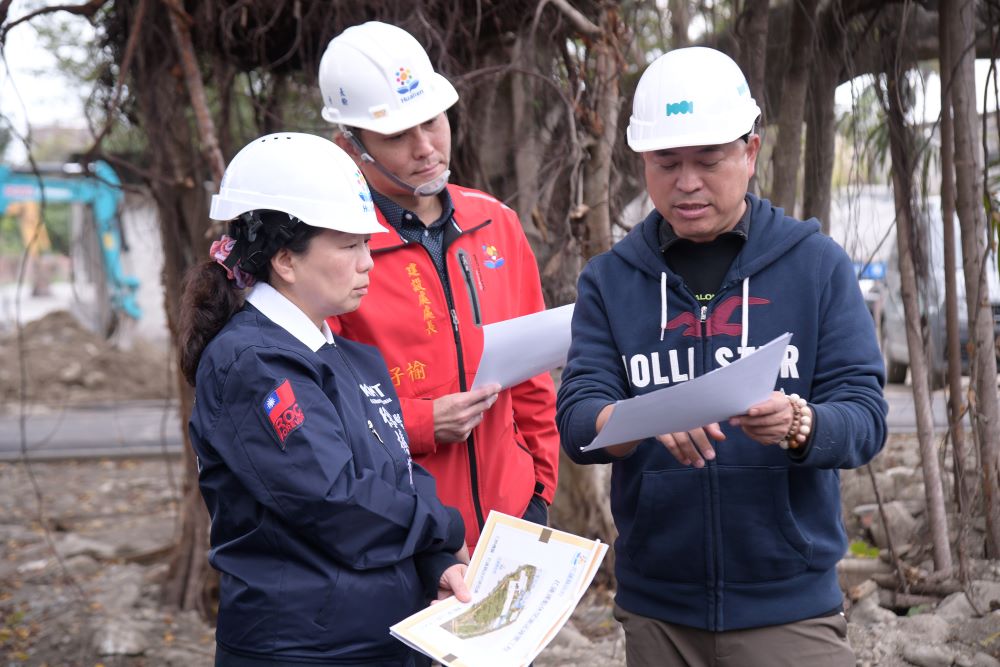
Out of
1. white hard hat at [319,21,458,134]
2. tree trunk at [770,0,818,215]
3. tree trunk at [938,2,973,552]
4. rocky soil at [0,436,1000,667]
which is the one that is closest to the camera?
white hard hat at [319,21,458,134]

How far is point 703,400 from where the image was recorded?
69.7 inches

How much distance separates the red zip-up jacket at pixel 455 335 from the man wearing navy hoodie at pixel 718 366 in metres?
0.53

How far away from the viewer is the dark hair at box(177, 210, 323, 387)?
215 centimetres

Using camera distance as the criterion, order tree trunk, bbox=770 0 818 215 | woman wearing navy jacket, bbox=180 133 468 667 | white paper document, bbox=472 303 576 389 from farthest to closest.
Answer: tree trunk, bbox=770 0 818 215 → white paper document, bbox=472 303 576 389 → woman wearing navy jacket, bbox=180 133 468 667

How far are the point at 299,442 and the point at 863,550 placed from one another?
137 inches

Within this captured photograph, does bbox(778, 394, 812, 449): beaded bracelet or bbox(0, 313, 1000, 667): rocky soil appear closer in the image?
bbox(778, 394, 812, 449): beaded bracelet

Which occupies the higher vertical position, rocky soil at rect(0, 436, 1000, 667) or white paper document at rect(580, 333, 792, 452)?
white paper document at rect(580, 333, 792, 452)

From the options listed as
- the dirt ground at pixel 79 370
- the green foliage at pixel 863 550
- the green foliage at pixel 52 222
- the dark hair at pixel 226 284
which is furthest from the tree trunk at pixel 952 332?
the green foliage at pixel 52 222

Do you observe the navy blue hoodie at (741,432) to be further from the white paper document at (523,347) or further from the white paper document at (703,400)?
the white paper document at (523,347)

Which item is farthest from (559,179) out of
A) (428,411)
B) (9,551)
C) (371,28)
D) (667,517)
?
(9,551)

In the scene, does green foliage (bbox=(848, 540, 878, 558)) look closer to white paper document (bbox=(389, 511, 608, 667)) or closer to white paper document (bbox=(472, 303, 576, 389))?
white paper document (bbox=(472, 303, 576, 389))

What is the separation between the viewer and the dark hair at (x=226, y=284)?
2.15 meters

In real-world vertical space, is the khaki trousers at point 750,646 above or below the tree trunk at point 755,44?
below

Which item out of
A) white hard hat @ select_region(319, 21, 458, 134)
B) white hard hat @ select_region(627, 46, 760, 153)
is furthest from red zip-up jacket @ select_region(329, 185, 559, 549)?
white hard hat @ select_region(627, 46, 760, 153)
